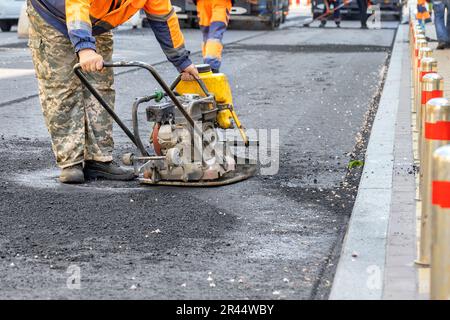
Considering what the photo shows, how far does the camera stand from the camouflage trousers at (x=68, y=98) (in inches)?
293

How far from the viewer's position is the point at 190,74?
7.63m

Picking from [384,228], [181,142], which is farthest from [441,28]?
[384,228]

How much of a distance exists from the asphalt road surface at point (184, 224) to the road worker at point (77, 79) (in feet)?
0.90

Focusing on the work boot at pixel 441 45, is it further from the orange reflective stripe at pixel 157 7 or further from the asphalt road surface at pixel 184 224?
the orange reflective stripe at pixel 157 7

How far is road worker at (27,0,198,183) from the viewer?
738 cm

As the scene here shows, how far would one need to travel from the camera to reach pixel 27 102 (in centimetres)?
1277

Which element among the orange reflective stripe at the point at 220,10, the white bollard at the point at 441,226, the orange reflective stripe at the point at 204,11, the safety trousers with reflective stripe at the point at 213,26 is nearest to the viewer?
the white bollard at the point at 441,226

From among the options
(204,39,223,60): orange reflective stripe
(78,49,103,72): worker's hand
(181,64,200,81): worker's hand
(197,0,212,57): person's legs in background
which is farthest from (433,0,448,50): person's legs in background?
(78,49,103,72): worker's hand

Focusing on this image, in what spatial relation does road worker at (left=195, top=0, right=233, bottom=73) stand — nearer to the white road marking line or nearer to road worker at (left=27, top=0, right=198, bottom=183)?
road worker at (left=27, top=0, right=198, bottom=183)

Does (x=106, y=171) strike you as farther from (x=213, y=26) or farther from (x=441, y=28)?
(x=441, y=28)

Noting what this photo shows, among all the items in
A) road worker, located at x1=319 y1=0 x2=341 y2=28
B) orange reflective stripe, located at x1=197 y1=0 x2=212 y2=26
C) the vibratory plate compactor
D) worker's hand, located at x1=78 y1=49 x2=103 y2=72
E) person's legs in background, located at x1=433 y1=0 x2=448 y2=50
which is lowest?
road worker, located at x1=319 y1=0 x2=341 y2=28

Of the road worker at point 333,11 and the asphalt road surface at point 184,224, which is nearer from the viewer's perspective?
the asphalt road surface at point 184,224

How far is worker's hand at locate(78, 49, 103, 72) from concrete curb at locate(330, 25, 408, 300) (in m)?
1.79

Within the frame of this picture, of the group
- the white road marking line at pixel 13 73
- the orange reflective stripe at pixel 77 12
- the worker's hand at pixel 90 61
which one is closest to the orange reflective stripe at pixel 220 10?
the white road marking line at pixel 13 73
